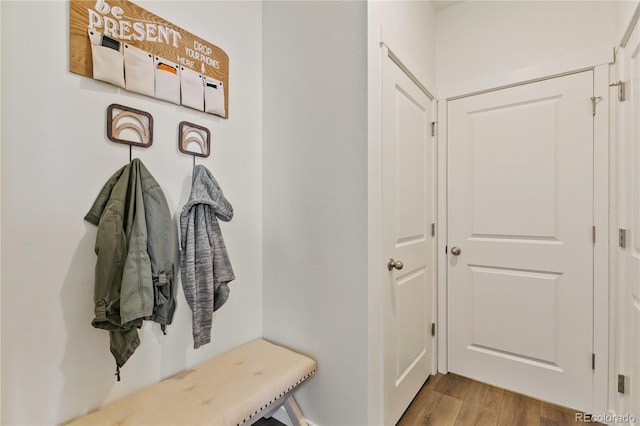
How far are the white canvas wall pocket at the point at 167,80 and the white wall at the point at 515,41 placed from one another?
1.77 metres

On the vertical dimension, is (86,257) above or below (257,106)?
below

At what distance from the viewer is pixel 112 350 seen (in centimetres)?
107

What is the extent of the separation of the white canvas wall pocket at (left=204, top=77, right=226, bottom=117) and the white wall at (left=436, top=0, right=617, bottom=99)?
5.13 feet

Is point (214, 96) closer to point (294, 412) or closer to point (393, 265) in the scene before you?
point (393, 265)

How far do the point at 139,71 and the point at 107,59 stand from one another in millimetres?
116

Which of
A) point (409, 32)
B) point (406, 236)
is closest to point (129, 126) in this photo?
point (406, 236)

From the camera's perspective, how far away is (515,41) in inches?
73.5

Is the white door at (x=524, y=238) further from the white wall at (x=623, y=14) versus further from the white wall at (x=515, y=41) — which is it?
the white wall at (x=623, y=14)

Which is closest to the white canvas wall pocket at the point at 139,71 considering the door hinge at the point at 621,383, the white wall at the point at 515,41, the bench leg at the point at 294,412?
the bench leg at the point at 294,412

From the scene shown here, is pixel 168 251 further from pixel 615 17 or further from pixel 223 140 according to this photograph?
pixel 615 17

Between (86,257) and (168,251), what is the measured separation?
0.91ft

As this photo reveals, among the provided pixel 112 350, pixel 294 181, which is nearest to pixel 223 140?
pixel 294 181

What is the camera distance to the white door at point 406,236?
1479 mm

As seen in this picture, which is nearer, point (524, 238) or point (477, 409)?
point (477, 409)
